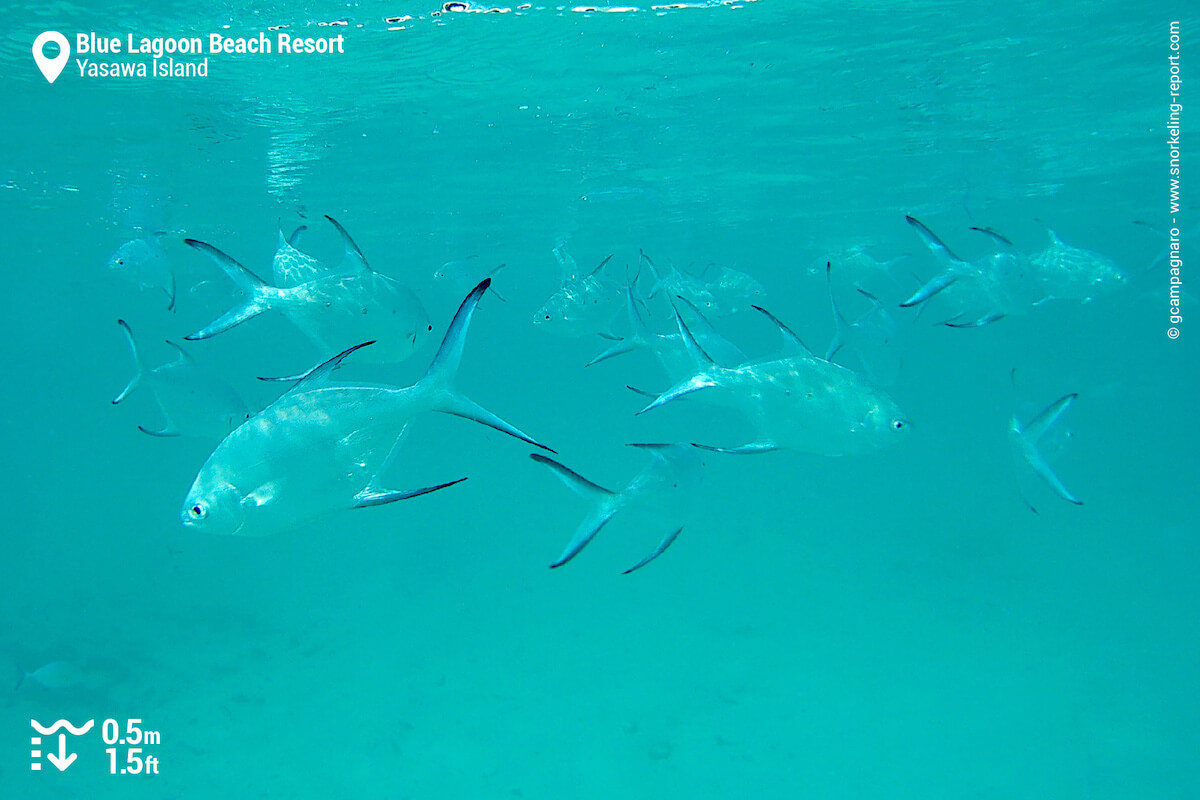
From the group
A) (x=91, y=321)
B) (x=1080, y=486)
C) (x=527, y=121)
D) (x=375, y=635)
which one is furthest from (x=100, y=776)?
(x=91, y=321)

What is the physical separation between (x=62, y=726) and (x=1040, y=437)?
49.9 ft

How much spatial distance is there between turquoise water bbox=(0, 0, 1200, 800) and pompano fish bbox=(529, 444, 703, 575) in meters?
0.57

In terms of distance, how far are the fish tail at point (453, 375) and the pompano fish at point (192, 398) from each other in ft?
12.2

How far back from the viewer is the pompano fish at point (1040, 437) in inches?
190

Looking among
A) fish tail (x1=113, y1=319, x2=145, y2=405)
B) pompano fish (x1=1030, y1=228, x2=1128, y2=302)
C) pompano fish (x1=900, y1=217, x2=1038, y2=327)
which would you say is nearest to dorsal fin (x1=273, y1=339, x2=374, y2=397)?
fish tail (x1=113, y1=319, x2=145, y2=405)

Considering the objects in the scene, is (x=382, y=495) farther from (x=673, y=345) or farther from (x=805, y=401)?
(x=673, y=345)

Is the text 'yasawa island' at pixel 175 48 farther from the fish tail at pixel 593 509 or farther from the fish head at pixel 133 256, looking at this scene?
the fish tail at pixel 593 509

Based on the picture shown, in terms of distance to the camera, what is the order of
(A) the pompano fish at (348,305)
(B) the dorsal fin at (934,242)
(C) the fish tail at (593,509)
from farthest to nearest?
1. (B) the dorsal fin at (934,242)
2. (A) the pompano fish at (348,305)
3. (C) the fish tail at (593,509)

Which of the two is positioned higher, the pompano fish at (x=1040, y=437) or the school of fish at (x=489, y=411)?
the school of fish at (x=489, y=411)

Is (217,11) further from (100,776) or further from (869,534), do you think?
(869,534)

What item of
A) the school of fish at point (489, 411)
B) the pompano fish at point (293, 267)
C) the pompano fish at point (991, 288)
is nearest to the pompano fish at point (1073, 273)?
the school of fish at point (489, 411)

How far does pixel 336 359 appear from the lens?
3.15 meters

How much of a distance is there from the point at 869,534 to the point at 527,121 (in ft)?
49.0

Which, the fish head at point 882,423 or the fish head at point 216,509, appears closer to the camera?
the fish head at point 216,509
